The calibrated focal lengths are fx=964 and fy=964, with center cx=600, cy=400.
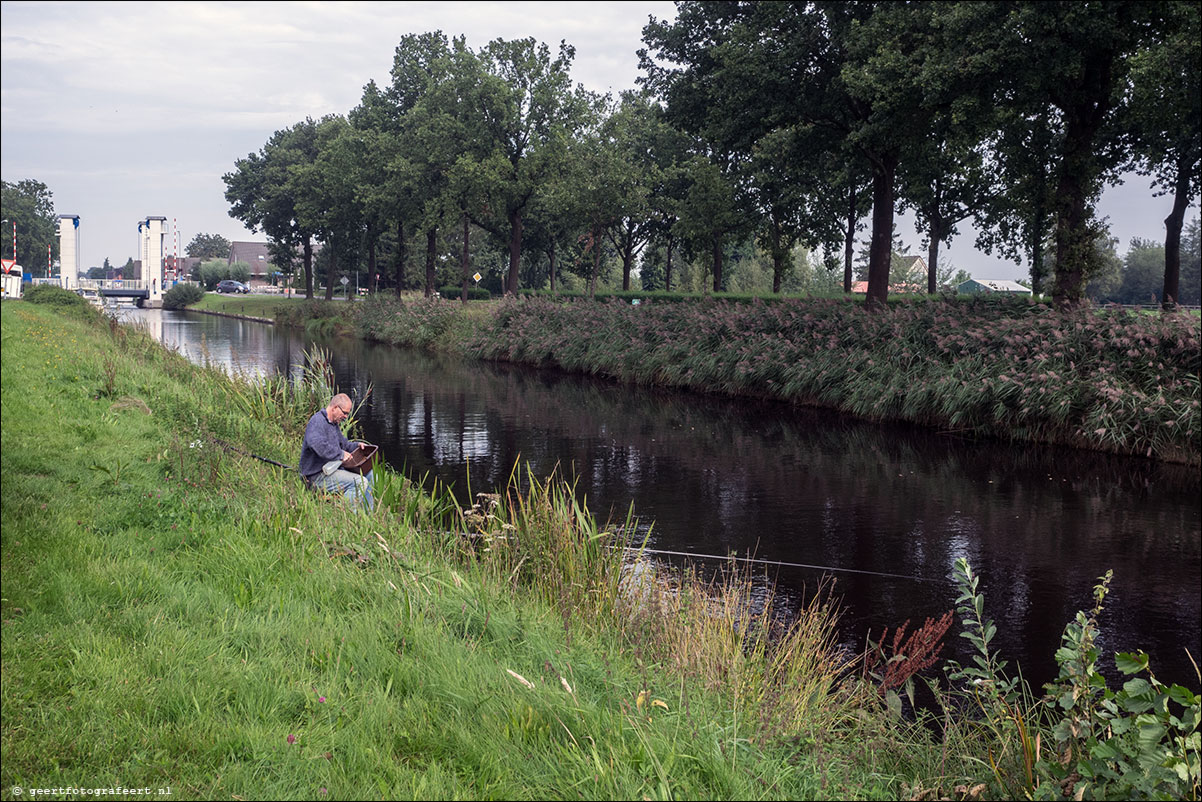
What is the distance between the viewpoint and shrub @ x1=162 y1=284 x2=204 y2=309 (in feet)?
301

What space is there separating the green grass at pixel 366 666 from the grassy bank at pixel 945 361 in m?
12.5

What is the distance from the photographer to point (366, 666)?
15.8 ft

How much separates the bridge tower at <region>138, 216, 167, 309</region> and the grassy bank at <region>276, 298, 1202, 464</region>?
79.5 metres

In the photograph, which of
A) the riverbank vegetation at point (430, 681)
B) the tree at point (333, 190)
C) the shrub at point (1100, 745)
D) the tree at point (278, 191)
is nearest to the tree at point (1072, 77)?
the riverbank vegetation at point (430, 681)

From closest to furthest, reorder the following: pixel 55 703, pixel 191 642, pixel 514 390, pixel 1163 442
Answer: pixel 55 703 < pixel 191 642 < pixel 1163 442 < pixel 514 390

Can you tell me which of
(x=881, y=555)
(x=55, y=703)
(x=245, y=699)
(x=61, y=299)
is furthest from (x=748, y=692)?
(x=61, y=299)

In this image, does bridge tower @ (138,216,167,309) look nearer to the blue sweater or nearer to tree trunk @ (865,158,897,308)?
tree trunk @ (865,158,897,308)

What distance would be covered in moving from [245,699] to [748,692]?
102 inches

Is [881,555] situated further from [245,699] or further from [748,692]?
[245,699]

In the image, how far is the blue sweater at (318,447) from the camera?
9.55 metres

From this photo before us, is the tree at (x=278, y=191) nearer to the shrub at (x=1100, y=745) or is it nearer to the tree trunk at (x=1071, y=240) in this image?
the tree trunk at (x=1071, y=240)

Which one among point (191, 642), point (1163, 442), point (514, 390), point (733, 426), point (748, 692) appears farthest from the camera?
point (514, 390)

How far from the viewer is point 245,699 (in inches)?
169

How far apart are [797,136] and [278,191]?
2202 inches
